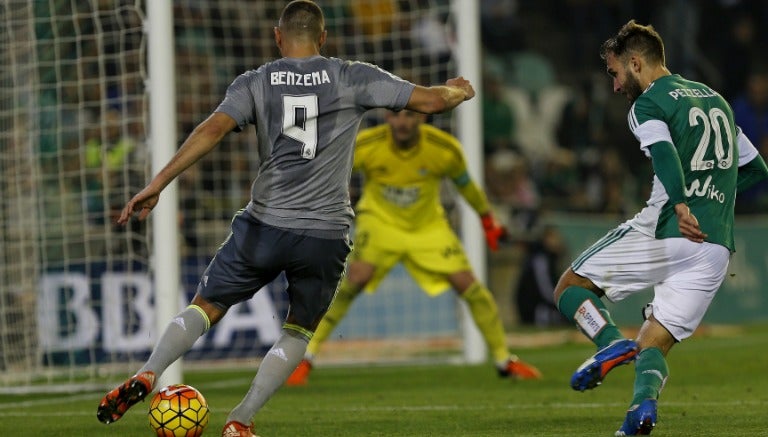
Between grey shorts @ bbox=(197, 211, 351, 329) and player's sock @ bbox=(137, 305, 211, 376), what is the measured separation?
10 cm

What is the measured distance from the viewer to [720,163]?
20.3ft

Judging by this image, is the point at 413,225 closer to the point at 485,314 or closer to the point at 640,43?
the point at 485,314

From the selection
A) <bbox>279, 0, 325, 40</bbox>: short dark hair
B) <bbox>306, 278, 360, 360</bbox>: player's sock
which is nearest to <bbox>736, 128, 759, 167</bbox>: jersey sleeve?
<bbox>279, 0, 325, 40</bbox>: short dark hair

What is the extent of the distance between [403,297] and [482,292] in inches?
128

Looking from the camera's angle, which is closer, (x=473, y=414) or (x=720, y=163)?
(x=720, y=163)

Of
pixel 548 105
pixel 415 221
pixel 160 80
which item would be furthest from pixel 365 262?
pixel 548 105

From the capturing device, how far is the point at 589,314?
249 inches

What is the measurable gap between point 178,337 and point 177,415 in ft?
1.14

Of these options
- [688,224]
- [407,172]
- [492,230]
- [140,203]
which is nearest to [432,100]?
[688,224]

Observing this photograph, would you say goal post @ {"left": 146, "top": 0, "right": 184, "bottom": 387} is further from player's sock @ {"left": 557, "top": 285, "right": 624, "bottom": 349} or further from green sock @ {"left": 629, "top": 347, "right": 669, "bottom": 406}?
green sock @ {"left": 629, "top": 347, "right": 669, "bottom": 406}

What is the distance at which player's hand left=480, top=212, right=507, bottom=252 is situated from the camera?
1005 cm

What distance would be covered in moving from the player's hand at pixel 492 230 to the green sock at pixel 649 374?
3.95 metres

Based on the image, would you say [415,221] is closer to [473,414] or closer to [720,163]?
[473,414]

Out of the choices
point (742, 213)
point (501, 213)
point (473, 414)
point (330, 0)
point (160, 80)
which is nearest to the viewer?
point (473, 414)
